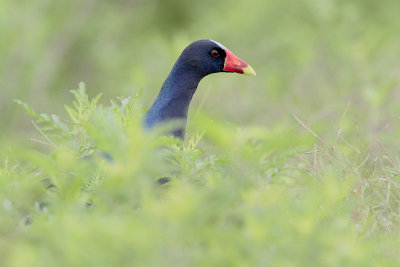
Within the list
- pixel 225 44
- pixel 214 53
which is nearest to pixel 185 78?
pixel 214 53

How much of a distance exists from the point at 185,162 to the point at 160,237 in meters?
0.77

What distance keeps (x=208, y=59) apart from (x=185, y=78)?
0.87ft

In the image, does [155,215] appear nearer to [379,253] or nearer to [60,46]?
[379,253]

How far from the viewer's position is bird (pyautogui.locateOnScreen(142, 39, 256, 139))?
13.5 ft

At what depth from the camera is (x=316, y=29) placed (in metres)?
8.24

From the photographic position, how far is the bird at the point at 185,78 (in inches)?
162

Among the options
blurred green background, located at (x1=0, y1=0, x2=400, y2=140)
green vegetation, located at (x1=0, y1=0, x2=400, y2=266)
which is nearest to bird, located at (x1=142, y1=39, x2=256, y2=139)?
green vegetation, located at (x1=0, y1=0, x2=400, y2=266)

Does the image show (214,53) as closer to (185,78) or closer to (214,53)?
(214,53)

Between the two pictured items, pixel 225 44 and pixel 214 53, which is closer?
pixel 214 53

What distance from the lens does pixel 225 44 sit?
864cm

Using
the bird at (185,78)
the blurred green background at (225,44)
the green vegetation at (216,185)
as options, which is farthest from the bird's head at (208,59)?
the blurred green background at (225,44)

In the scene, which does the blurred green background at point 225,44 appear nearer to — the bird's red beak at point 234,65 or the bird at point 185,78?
the bird's red beak at point 234,65

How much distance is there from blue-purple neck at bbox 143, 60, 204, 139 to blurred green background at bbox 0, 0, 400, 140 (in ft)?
5.74

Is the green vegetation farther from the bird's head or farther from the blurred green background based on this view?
the bird's head
